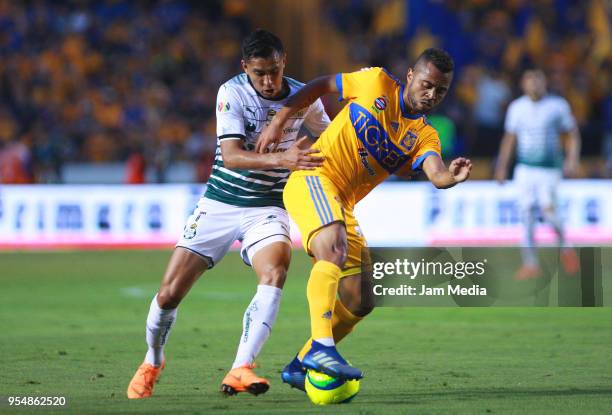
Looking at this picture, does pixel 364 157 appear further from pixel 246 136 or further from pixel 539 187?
pixel 539 187

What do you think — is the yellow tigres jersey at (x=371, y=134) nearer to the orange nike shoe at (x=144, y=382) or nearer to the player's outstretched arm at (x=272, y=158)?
the player's outstretched arm at (x=272, y=158)

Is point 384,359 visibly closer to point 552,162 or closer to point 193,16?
point 552,162

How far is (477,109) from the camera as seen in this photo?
21.7 metres

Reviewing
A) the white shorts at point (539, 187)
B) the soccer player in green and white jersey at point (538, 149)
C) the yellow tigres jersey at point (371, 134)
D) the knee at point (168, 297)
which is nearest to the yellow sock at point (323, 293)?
the yellow tigres jersey at point (371, 134)

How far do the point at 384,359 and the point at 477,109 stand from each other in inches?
549

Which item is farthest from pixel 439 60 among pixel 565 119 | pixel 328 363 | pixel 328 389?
pixel 565 119

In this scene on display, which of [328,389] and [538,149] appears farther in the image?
[538,149]

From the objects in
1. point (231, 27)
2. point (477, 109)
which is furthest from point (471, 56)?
point (231, 27)

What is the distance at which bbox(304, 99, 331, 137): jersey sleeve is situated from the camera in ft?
23.7

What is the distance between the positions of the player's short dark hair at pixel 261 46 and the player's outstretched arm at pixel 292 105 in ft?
0.91

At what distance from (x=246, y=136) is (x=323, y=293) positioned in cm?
117

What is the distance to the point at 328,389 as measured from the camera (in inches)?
249

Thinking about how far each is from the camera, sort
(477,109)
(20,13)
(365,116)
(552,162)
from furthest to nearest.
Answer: (20,13) → (477,109) → (552,162) → (365,116)

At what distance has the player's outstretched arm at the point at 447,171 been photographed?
6.22m
